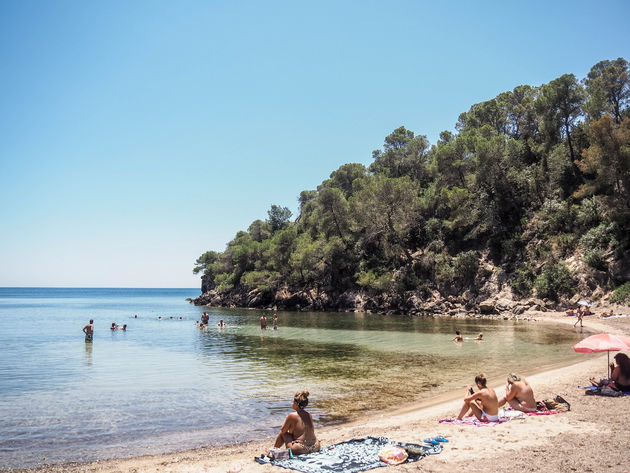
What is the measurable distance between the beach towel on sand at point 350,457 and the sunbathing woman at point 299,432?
215mm

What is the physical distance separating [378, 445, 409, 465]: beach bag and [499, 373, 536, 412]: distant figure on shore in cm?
481

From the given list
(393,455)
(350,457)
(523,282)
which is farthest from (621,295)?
(350,457)

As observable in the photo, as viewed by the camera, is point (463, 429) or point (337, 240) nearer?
point (463, 429)

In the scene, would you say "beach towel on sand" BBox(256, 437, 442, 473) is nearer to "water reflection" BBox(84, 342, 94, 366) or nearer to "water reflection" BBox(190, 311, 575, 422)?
"water reflection" BBox(190, 311, 575, 422)

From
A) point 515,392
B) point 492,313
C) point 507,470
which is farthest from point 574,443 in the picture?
point 492,313

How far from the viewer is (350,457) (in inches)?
316

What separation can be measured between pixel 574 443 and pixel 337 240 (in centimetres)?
6298

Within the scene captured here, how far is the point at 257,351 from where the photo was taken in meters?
27.2

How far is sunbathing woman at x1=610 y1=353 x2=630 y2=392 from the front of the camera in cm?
1223

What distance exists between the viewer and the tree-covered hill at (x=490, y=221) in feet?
140

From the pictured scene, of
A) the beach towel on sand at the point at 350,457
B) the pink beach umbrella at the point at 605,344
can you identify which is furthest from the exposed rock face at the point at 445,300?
the beach towel on sand at the point at 350,457

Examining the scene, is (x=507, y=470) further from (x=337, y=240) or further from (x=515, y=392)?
(x=337, y=240)

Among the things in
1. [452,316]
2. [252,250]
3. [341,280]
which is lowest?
[452,316]

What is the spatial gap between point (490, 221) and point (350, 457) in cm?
5466
